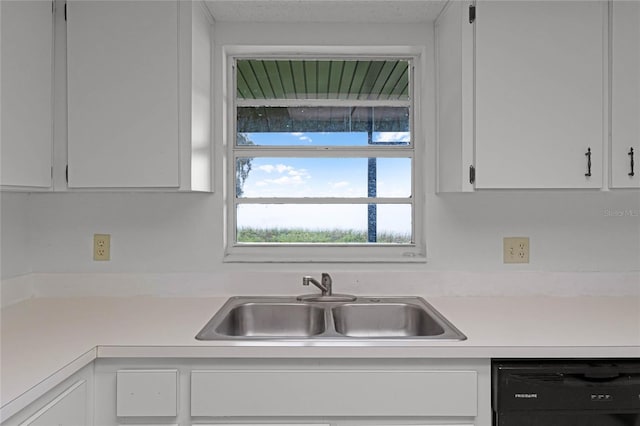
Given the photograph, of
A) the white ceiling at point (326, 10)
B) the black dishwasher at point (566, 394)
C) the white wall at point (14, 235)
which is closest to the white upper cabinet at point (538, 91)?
the white ceiling at point (326, 10)

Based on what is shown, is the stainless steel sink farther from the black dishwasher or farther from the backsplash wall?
the black dishwasher

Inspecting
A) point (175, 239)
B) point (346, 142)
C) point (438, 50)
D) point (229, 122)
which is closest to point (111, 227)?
point (175, 239)

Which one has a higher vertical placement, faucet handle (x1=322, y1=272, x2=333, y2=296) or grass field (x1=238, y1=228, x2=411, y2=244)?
grass field (x1=238, y1=228, x2=411, y2=244)

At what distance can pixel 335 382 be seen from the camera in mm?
1409

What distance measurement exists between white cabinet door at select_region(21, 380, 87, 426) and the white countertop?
2.6 inches

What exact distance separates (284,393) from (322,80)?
1456 mm

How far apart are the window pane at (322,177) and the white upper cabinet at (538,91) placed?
0.55 m

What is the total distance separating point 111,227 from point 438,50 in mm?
1657

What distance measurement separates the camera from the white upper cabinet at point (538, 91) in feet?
5.73

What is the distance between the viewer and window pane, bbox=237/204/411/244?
2260 mm

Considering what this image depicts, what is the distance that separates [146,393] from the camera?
1.40 meters

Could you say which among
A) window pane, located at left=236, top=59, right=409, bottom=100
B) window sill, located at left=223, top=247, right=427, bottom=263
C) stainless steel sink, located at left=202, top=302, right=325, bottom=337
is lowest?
stainless steel sink, located at left=202, top=302, right=325, bottom=337

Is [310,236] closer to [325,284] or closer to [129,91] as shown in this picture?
[325,284]

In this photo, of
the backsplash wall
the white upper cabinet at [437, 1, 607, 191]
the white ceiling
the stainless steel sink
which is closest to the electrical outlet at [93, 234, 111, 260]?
the backsplash wall
